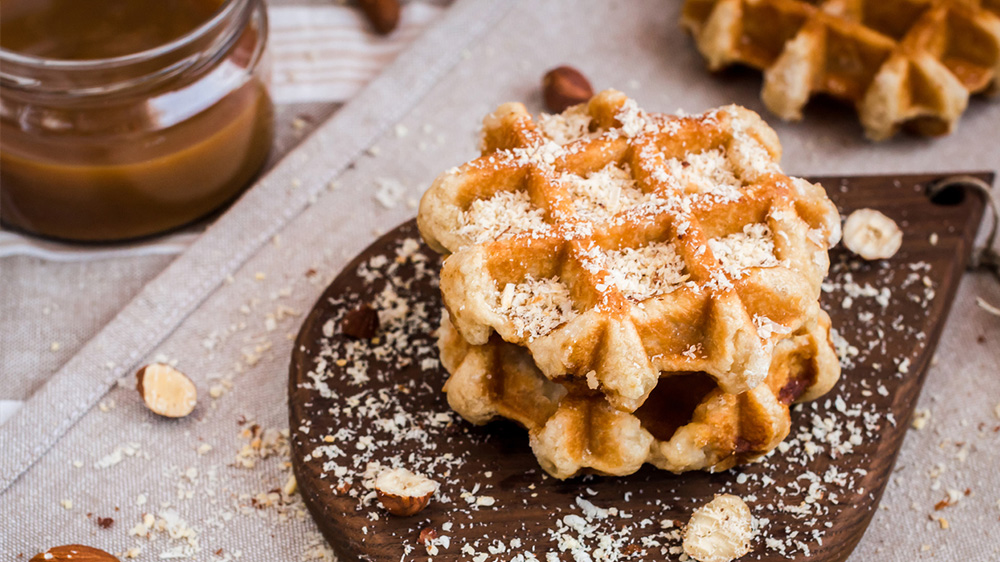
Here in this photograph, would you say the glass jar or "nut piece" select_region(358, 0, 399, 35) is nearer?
the glass jar

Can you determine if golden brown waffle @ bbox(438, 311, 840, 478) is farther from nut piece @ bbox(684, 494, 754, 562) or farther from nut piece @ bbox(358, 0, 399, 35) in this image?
nut piece @ bbox(358, 0, 399, 35)

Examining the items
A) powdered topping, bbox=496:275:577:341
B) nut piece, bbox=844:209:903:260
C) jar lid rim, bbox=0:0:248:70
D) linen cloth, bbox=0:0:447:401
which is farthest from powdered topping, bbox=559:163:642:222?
linen cloth, bbox=0:0:447:401

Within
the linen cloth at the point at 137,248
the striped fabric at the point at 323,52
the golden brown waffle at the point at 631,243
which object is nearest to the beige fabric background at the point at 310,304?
the linen cloth at the point at 137,248

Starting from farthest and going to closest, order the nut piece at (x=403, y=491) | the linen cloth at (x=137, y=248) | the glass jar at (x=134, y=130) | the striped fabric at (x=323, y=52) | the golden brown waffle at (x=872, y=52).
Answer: the striped fabric at (x=323, y=52) → the golden brown waffle at (x=872, y=52) → the linen cloth at (x=137, y=248) → the glass jar at (x=134, y=130) → the nut piece at (x=403, y=491)

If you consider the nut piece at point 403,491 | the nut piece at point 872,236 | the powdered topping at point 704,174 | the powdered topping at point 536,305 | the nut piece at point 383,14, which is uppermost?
the powdered topping at point 704,174

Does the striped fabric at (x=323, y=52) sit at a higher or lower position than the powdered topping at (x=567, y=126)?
lower

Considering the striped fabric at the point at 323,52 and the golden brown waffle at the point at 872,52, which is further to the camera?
the striped fabric at the point at 323,52

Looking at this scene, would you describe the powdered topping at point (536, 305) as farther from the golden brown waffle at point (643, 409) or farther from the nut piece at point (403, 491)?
the nut piece at point (403, 491)

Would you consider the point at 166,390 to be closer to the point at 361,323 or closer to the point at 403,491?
the point at 361,323

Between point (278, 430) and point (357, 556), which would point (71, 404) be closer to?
point (278, 430)
